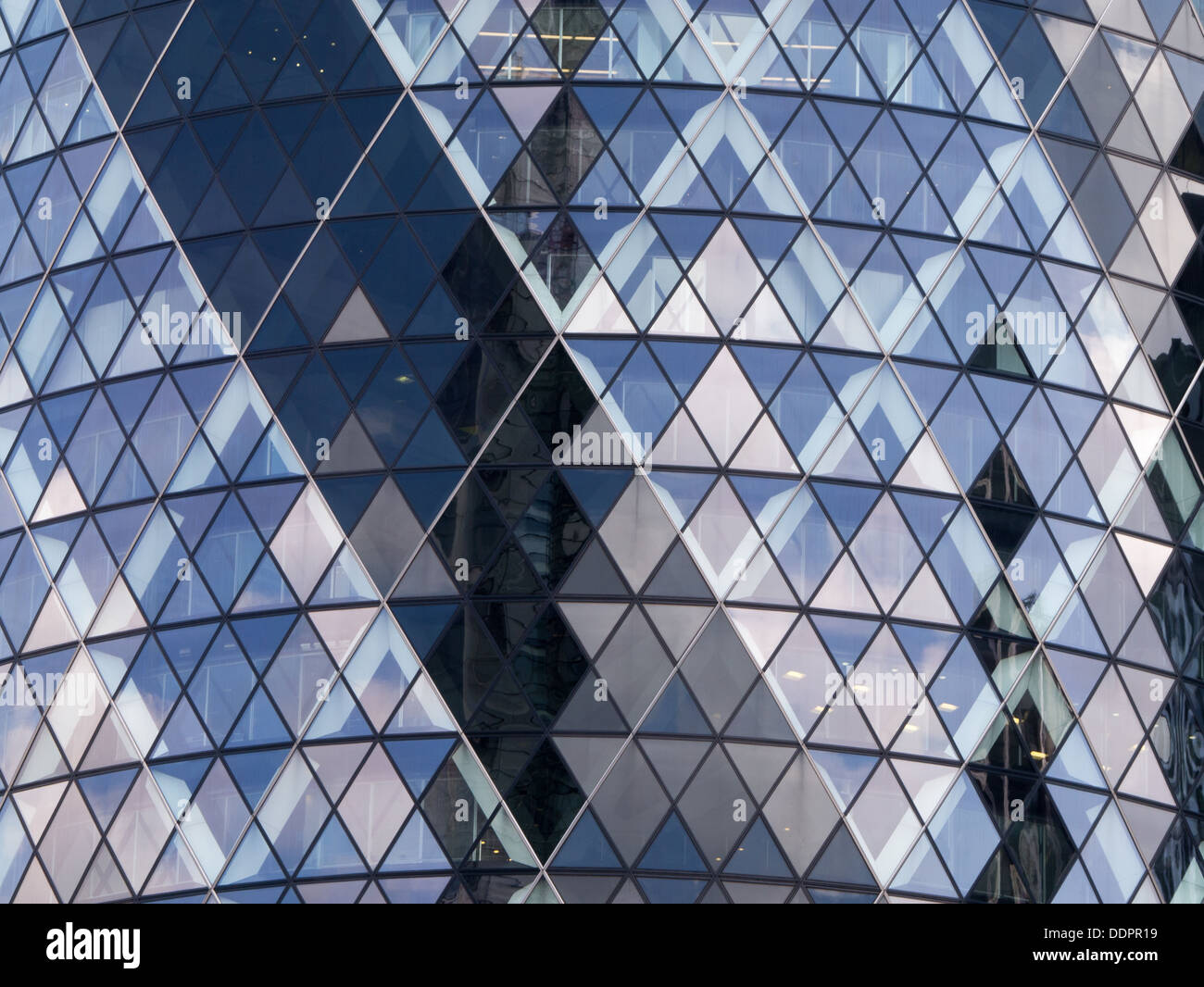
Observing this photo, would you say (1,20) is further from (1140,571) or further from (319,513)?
(1140,571)

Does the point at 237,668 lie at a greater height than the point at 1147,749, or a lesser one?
greater

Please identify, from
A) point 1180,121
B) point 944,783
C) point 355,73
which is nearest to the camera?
point 944,783

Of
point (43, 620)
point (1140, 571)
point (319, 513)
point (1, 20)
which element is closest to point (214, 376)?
point (319, 513)

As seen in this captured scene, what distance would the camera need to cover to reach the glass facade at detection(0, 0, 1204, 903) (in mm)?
34000

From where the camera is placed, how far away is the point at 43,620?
37.5 meters

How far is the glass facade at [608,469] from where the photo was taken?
34.0 meters

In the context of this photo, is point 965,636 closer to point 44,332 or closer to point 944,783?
point 944,783

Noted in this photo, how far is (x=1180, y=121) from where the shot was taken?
39.7 metres

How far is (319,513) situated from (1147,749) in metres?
15.7

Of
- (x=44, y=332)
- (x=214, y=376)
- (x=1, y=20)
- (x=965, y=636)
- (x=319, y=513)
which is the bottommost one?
(x=965, y=636)

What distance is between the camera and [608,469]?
114ft

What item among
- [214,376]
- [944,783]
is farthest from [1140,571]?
[214,376]

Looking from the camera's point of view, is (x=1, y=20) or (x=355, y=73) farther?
(x=1, y=20)

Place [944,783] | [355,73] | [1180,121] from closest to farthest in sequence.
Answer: [944,783] < [355,73] < [1180,121]
